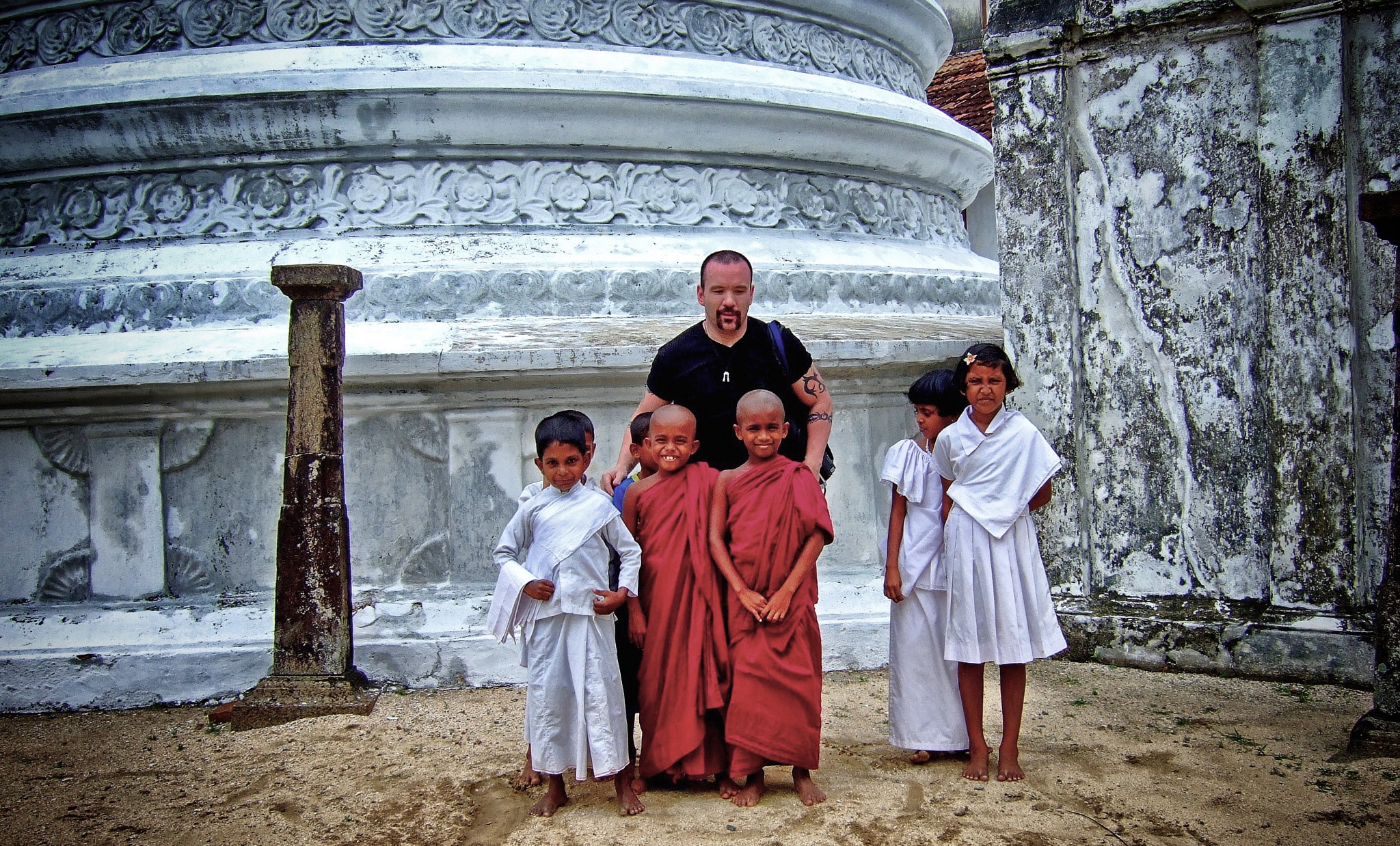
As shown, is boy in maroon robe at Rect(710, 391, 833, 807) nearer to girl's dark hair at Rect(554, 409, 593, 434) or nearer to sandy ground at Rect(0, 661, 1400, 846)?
sandy ground at Rect(0, 661, 1400, 846)

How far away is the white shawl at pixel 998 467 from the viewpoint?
3293mm

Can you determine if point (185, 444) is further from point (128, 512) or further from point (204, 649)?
point (204, 649)

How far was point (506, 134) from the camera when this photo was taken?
5.04 m

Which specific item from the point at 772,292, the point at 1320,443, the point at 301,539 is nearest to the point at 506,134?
the point at 772,292

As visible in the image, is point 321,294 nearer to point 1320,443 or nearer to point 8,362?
point 8,362

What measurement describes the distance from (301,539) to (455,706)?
0.80m

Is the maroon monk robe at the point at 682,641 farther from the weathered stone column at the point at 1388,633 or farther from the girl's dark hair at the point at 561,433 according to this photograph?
the weathered stone column at the point at 1388,633

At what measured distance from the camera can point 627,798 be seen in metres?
3.03

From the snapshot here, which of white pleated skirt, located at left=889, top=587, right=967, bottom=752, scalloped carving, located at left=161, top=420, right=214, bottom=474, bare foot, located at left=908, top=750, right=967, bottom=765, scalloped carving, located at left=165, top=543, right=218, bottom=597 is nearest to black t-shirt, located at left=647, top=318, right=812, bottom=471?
white pleated skirt, located at left=889, top=587, right=967, bottom=752

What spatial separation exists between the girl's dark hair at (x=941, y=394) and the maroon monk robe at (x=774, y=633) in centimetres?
59

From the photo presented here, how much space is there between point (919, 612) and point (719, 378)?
0.93 m

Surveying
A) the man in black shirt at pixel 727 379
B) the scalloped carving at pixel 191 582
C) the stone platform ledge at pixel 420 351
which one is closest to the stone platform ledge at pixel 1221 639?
the stone platform ledge at pixel 420 351

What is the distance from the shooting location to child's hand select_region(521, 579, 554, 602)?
2998 mm

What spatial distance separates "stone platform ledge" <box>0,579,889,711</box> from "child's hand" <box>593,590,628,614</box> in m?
1.37
